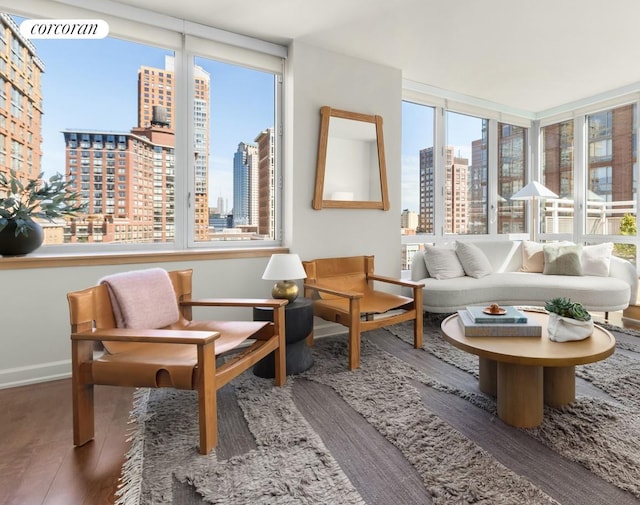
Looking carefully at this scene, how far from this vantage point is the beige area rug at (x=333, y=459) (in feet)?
4.67

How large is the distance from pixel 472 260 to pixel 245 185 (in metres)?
2.48

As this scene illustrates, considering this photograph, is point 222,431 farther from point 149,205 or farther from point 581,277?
point 581,277

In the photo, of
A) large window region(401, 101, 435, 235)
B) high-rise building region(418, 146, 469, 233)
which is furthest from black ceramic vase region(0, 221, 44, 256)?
high-rise building region(418, 146, 469, 233)

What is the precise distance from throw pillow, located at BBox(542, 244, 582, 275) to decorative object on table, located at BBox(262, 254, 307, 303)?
3094mm

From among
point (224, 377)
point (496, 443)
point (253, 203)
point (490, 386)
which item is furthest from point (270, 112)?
point (496, 443)

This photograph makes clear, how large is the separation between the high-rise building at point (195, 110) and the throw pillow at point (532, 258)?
11.9ft

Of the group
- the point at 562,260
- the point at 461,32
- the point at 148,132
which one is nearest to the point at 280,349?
the point at 148,132

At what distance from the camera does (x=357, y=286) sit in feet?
11.3

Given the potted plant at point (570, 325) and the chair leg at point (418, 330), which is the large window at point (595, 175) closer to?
the chair leg at point (418, 330)

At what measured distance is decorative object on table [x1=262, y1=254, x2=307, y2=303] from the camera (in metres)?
2.55

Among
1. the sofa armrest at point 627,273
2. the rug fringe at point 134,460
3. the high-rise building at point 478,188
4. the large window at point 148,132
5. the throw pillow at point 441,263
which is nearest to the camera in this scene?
the rug fringe at point 134,460

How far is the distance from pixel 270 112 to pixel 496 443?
302 centimetres

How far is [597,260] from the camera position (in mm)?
4055

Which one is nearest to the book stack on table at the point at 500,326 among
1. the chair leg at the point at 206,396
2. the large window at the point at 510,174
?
the chair leg at the point at 206,396
